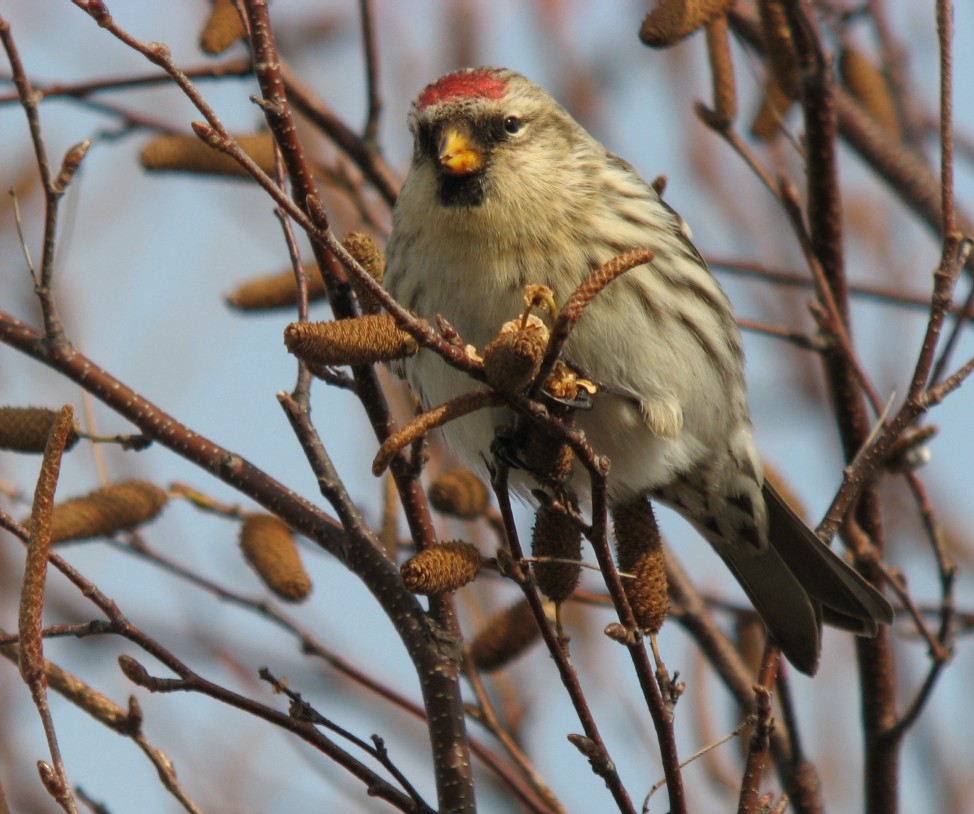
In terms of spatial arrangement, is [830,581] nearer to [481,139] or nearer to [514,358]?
[481,139]

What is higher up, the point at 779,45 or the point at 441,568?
the point at 779,45

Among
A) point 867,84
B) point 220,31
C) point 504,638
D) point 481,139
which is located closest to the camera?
point 504,638

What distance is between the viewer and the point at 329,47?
4.95 metres

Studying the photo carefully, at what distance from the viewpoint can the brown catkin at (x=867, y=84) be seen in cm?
374

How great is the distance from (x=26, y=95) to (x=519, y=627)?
1247 mm

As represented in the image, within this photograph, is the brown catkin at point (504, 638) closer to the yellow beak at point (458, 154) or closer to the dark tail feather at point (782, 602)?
the dark tail feather at point (782, 602)

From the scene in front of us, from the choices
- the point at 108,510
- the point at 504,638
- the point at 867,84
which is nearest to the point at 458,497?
the point at 504,638

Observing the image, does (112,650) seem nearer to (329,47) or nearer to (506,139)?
(506,139)

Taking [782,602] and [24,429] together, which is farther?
[782,602]

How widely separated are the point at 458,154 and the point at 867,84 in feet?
5.07

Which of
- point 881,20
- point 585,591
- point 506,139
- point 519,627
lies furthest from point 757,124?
point 519,627

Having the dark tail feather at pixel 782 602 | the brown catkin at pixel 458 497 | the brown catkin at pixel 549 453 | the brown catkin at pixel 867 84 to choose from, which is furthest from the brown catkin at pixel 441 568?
the brown catkin at pixel 867 84

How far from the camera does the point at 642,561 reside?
208 cm

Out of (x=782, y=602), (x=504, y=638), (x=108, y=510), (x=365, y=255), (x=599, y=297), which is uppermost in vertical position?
(x=599, y=297)
